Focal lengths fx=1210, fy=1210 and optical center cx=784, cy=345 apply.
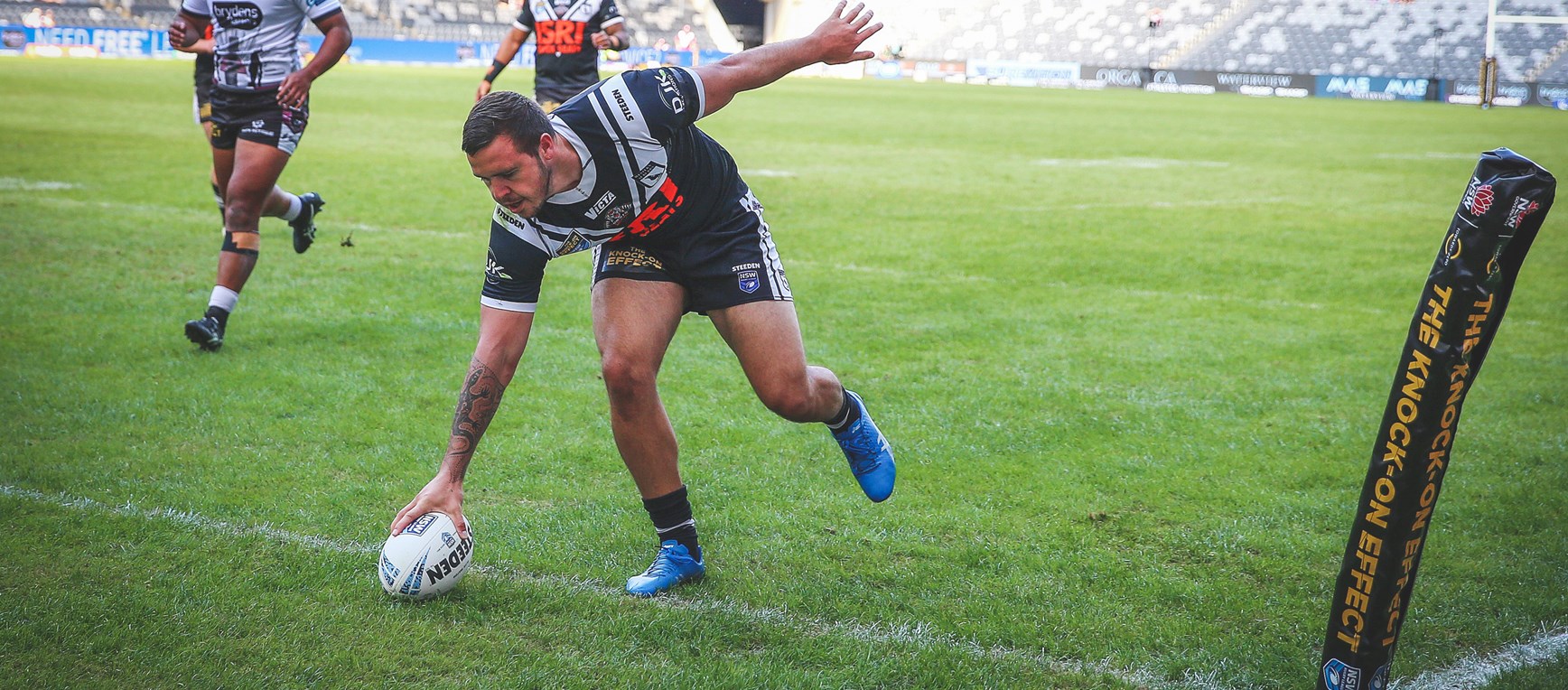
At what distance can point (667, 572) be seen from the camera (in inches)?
145

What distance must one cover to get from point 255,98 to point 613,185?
4417 mm

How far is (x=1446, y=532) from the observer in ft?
14.0

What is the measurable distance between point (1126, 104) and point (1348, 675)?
116 ft

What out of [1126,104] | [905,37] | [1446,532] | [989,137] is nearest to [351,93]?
[989,137]

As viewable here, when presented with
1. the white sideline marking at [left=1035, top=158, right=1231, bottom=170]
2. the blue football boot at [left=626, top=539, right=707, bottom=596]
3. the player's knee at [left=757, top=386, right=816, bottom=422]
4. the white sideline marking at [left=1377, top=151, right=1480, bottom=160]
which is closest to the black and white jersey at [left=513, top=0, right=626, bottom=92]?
the player's knee at [left=757, top=386, right=816, bottom=422]

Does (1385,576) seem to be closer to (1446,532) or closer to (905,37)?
(1446,532)

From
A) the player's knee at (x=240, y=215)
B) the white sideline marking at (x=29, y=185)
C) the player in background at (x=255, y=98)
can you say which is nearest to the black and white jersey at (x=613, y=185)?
the player in background at (x=255, y=98)

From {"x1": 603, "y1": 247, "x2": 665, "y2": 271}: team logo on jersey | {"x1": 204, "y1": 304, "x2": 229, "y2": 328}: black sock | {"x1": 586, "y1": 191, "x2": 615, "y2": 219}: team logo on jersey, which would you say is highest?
{"x1": 586, "y1": 191, "x2": 615, "y2": 219}: team logo on jersey

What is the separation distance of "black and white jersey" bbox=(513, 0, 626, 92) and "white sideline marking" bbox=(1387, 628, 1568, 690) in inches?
356

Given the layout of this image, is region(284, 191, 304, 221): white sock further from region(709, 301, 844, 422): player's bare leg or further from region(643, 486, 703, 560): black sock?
region(643, 486, 703, 560): black sock

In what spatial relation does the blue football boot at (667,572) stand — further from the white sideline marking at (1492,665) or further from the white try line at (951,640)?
the white sideline marking at (1492,665)

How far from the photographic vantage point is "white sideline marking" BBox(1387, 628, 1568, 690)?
3.14m

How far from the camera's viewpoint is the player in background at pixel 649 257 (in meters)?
3.48

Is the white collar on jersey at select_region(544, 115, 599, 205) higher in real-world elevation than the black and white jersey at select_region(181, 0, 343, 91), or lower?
higher
